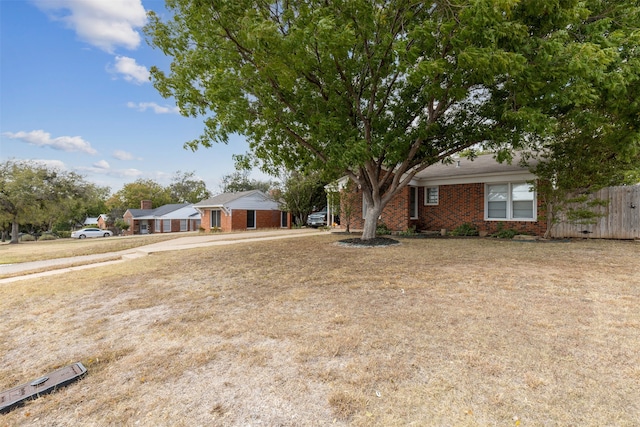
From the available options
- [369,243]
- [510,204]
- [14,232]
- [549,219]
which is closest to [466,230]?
[510,204]

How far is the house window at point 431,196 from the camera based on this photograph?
14438 mm

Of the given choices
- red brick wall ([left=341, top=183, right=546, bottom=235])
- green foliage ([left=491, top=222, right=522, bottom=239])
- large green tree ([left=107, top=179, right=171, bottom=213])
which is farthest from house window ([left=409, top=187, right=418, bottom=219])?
large green tree ([left=107, top=179, right=171, bottom=213])

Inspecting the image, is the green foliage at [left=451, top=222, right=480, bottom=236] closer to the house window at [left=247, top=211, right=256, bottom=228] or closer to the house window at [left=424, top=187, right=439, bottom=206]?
the house window at [left=424, top=187, right=439, bottom=206]

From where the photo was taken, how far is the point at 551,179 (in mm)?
10266

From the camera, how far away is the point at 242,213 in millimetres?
28078

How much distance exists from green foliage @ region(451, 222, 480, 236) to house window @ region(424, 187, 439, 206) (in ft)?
5.56

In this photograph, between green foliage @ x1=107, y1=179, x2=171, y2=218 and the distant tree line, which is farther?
green foliage @ x1=107, y1=179, x2=171, y2=218

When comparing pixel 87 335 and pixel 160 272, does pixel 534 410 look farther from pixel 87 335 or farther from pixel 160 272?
A: pixel 160 272

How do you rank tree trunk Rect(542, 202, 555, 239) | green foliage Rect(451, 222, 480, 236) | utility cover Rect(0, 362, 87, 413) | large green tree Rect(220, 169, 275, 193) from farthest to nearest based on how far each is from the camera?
large green tree Rect(220, 169, 275, 193), green foliage Rect(451, 222, 480, 236), tree trunk Rect(542, 202, 555, 239), utility cover Rect(0, 362, 87, 413)

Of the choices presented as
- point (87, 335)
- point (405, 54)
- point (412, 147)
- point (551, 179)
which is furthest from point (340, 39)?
point (551, 179)

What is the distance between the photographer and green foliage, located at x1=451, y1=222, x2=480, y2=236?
12977 mm

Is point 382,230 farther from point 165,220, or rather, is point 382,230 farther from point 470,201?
point 165,220

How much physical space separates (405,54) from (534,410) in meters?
6.65

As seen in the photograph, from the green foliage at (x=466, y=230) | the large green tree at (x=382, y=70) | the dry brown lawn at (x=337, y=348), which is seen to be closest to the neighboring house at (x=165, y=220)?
the large green tree at (x=382, y=70)
